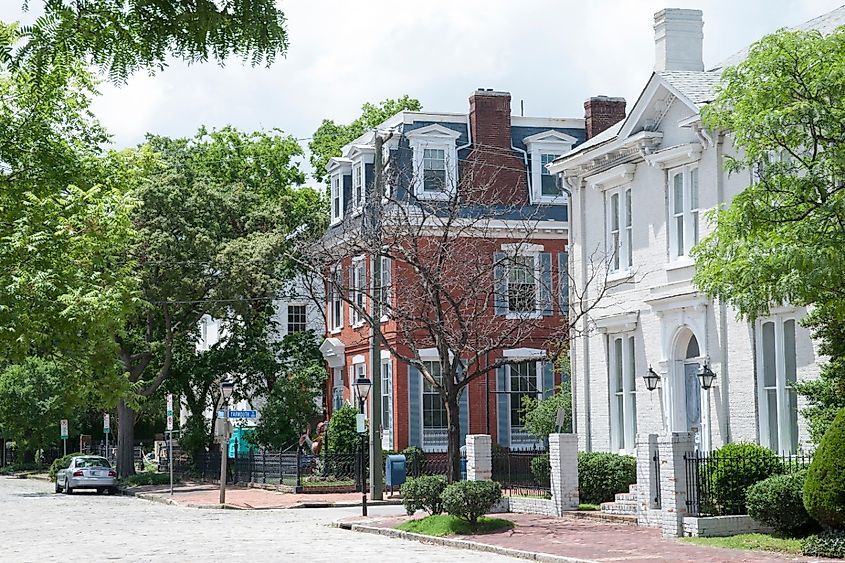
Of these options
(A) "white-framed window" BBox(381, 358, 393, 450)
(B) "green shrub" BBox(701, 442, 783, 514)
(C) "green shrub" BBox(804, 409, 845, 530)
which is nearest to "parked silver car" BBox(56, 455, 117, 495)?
(A) "white-framed window" BBox(381, 358, 393, 450)

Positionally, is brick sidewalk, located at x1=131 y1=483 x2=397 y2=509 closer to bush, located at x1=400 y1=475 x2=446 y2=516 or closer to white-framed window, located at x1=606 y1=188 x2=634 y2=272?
bush, located at x1=400 y1=475 x2=446 y2=516

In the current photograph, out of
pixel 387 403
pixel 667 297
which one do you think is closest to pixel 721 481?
pixel 667 297

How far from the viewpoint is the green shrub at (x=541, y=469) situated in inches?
1164

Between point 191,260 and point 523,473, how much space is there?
20229mm

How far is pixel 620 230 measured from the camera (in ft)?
101

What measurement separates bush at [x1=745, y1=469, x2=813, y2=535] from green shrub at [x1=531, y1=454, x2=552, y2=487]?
9.60 metres

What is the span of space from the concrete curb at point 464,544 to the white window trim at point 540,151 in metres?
21.1

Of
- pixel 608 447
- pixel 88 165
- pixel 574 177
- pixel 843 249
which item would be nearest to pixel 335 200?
pixel 574 177

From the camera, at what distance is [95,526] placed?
93.2 feet

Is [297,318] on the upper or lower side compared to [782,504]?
upper

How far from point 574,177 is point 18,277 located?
16418 millimetres

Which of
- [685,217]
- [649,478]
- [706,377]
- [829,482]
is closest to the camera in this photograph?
[829,482]

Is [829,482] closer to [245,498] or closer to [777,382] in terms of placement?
[777,382]

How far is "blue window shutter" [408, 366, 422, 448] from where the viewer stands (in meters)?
44.2
